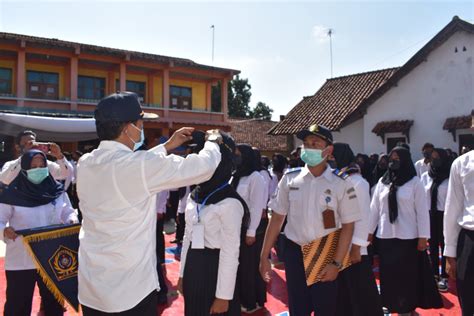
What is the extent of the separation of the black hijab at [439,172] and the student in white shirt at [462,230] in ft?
10.6

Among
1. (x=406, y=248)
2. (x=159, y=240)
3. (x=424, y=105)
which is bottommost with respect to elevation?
(x=159, y=240)

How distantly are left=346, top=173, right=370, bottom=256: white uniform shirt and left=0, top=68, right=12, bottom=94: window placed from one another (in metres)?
16.9

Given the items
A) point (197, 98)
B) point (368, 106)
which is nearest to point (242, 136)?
point (197, 98)

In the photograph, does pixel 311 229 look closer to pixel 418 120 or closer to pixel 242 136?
pixel 418 120

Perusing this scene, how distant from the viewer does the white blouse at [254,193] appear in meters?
4.66

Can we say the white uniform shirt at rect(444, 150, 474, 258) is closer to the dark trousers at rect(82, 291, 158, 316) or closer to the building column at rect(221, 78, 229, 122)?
the dark trousers at rect(82, 291, 158, 316)

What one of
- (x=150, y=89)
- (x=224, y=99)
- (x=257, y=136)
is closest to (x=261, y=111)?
(x=257, y=136)

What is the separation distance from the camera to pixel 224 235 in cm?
257

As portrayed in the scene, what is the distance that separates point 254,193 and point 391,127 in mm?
12245

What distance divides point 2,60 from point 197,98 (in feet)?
31.1

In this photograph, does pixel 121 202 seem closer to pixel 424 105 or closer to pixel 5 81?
pixel 424 105

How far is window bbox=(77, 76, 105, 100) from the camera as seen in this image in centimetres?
1862

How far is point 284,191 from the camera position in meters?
3.28

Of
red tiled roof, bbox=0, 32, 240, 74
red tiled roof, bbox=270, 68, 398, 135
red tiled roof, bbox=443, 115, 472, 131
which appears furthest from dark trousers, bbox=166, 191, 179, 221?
red tiled roof, bbox=443, 115, 472, 131
